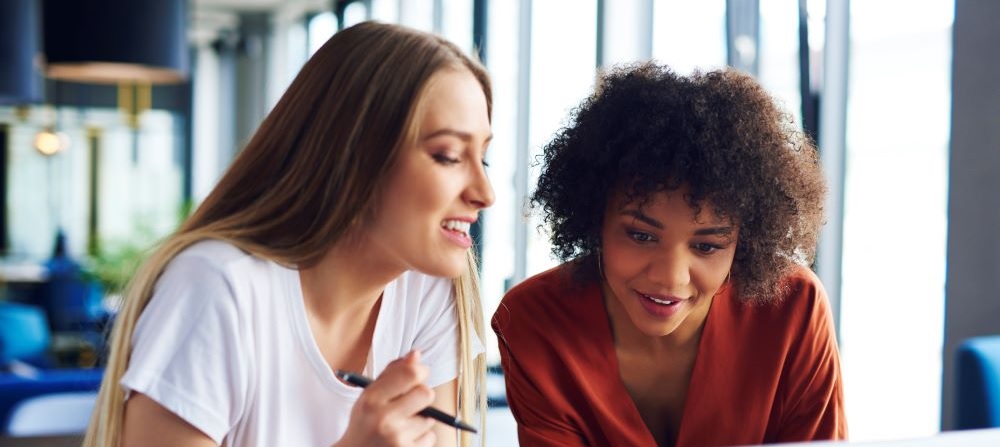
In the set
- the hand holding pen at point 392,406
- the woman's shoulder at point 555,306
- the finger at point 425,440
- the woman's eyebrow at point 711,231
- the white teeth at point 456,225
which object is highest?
the white teeth at point 456,225

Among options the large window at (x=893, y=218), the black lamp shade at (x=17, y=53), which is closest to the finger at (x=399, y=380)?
the large window at (x=893, y=218)

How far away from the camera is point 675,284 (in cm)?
141

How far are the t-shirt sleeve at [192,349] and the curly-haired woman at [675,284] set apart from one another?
488mm

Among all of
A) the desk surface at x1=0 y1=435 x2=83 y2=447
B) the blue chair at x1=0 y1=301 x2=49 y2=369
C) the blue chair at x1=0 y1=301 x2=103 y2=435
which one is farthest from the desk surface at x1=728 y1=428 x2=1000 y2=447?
the blue chair at x1=0 y1=301 x2=49 y2=369

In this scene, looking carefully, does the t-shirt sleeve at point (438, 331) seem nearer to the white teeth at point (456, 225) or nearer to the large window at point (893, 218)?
the white teeth at point (456, 225)

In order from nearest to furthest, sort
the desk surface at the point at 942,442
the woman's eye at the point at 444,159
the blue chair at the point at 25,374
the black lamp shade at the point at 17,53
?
the desk surface at the point at 942,442, the woman's eye at the point at 444,159, the blue chair at the point at 25,374, the black lamp shade at the point at 17,53

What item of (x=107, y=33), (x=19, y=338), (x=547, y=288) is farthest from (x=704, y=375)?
(x=19, y=338)

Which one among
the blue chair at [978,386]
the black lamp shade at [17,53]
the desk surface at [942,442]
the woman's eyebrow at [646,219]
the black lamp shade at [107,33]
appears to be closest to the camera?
the desk surface at [942,442]

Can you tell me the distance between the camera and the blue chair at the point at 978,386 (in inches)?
76.9

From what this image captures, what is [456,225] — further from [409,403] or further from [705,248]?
[705,248]

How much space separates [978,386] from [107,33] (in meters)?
3.97

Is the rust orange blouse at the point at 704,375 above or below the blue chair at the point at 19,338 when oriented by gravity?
above

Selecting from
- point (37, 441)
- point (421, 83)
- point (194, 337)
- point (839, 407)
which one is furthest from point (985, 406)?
point (37, 441)

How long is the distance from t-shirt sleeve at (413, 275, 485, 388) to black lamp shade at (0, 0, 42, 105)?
3432 mm
